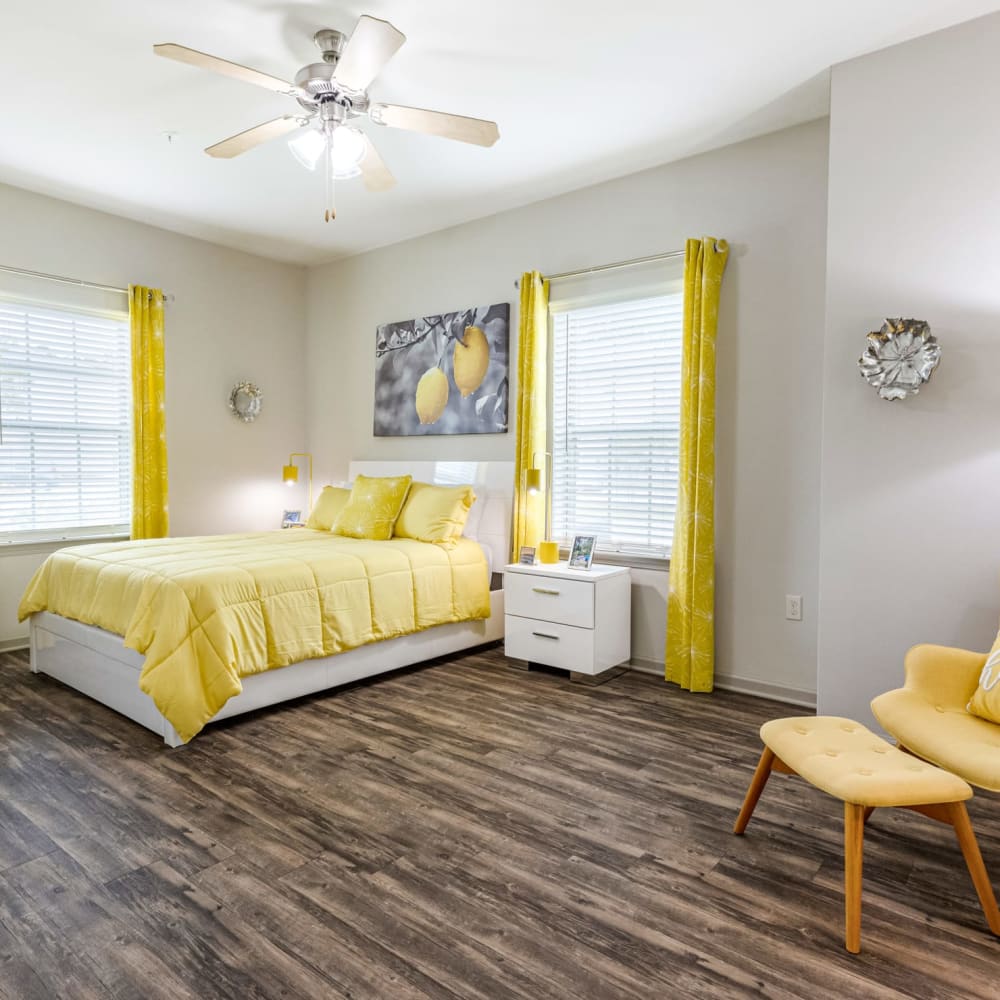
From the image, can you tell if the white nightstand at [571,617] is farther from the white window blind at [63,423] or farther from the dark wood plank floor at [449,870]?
the white window blind at [63,423]

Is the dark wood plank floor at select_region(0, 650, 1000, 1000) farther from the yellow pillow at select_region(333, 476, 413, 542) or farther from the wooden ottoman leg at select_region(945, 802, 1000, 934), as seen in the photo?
the yellow pillow at select_region(333, 476, 413, 542)

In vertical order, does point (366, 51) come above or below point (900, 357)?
above

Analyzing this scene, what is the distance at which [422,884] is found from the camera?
193 centimetres

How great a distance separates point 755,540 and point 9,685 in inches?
153

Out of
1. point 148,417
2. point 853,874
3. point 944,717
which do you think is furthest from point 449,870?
point 148,417

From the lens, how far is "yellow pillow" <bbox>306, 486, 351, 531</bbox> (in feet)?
15.5

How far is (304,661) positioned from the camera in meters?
→ 3.34

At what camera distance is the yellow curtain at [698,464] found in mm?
3557

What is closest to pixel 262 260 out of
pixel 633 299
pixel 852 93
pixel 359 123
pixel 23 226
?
pixel 23 226

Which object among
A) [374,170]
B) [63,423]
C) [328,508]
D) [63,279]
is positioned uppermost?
[374,170]

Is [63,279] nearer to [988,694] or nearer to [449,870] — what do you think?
[449,870]

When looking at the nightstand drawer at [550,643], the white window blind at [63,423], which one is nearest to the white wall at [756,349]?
the nightstand drawer at [550,643]

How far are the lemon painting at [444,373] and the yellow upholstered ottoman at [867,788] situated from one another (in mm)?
2964

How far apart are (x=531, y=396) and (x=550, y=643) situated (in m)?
1.48
